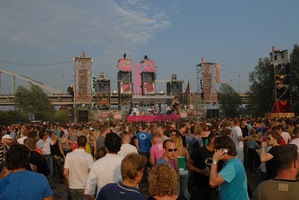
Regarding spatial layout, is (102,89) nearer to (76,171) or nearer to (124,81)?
(124,81)

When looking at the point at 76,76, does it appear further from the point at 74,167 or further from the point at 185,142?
the point at 74,167

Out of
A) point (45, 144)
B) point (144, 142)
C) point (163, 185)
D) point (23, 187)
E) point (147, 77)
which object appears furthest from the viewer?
point (147, 77)

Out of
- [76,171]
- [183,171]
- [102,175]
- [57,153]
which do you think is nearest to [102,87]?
[57,153]

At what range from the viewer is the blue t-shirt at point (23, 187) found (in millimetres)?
2896

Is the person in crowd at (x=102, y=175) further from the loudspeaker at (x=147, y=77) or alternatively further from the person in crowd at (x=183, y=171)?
the loudspeaker at (x=147, y=77)

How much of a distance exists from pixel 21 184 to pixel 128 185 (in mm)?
1069

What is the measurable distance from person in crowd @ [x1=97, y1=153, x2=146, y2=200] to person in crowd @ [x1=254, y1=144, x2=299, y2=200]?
104 cm

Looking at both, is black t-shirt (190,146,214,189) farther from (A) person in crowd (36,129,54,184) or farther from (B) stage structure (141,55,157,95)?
(B) stage structure (141,55,157,95)

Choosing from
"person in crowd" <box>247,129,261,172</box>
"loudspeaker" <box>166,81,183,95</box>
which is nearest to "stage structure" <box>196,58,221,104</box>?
"loudspeaker" <box>166,81,183,95</box>

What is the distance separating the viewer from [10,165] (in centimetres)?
308

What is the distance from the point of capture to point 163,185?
Result: 2449mm

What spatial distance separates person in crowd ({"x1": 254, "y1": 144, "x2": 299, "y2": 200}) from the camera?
Answer: 248cm

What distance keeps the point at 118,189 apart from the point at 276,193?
4.34 ft

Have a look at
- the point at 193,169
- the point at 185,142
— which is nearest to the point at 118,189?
the point at 193,169
